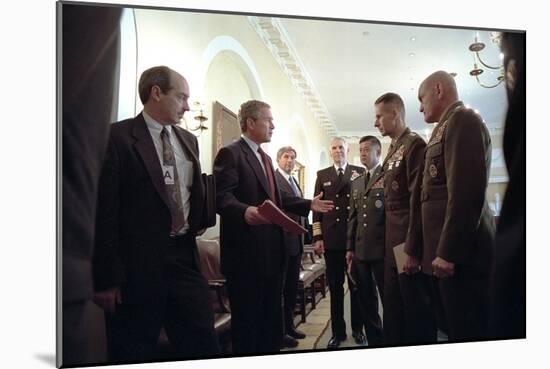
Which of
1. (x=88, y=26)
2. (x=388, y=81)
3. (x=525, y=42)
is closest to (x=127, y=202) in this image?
(x=88, y=26)

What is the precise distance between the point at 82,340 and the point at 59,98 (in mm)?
1341

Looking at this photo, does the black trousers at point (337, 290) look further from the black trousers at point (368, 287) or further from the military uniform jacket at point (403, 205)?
the military uniform jacket at point (403, 205)

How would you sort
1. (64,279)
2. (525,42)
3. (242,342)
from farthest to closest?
(525,42), (242,342), (64,279)

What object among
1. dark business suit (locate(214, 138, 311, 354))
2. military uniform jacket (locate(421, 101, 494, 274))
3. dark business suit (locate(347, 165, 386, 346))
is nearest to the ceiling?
military uniform jacket (locate(421, 101, 494, 274))

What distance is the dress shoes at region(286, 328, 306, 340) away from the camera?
3611mm

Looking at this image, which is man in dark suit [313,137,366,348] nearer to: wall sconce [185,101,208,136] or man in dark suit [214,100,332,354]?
man in dark suit [214,100,332,354]

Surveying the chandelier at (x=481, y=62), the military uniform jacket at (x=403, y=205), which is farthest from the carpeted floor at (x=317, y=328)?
the chandelier at (x=481, y=62)

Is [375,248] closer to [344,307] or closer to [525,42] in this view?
[344,307]

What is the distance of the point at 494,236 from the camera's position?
393 cm

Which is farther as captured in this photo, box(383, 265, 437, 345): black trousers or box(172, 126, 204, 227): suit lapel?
box(383, 265, 437, 345): black trousers

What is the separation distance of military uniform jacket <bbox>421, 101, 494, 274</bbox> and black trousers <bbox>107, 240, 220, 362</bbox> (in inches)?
57.4

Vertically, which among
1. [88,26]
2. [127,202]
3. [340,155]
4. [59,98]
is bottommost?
[127,202]

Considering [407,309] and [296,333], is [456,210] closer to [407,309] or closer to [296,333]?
[407,309]

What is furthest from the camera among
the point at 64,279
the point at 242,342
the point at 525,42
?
the point at 525,42
